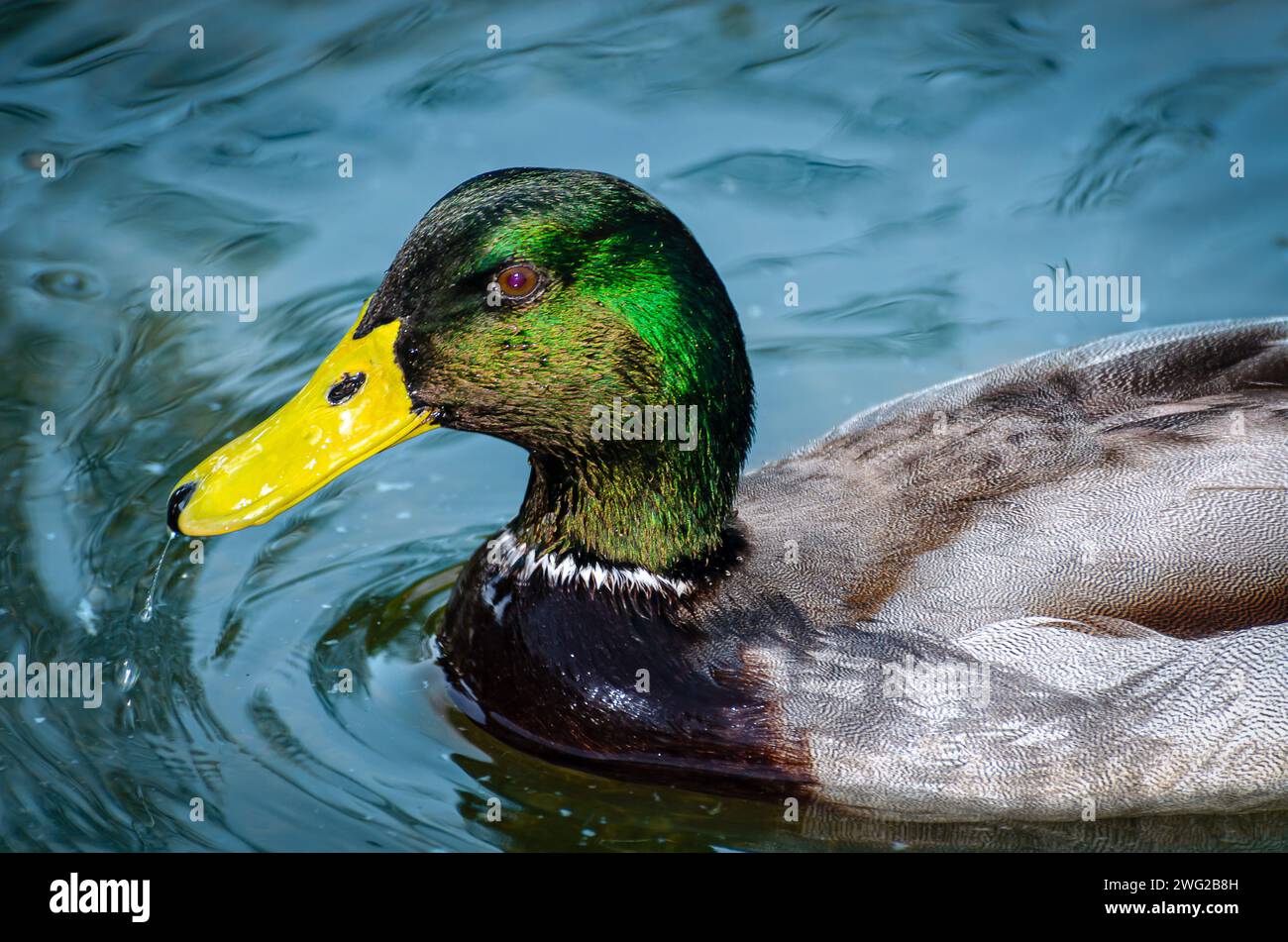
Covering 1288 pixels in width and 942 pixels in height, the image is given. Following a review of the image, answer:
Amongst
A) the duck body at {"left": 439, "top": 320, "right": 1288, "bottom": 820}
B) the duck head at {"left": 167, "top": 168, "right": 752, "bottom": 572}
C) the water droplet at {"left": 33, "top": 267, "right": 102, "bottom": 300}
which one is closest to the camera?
the duck head at {"left": 167, "top": 168, "right": 752, "bottom": 572}

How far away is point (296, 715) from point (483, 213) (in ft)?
5.88

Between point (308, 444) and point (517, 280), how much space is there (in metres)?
0.73

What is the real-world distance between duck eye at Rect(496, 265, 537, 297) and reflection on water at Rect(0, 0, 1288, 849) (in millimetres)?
A: 1458

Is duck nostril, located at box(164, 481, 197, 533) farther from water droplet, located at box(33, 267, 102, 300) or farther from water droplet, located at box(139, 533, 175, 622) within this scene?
water droplet, located at box(33, 267, 102, 300)

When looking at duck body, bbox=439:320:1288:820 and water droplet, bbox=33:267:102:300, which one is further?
water droplet, bbox=33:267:102:300

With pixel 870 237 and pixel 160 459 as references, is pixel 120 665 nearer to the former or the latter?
pixel 160 459

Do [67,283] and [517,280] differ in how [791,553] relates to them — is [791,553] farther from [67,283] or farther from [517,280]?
[67,283]

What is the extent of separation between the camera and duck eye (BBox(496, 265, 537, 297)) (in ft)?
15.9

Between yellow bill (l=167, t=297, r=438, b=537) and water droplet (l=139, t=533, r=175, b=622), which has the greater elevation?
yellow bill (l=167, t=297, r=438, b=537)

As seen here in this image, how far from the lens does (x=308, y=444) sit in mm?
4887

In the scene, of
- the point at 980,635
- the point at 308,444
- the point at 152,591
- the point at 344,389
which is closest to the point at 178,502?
the point at 308,444

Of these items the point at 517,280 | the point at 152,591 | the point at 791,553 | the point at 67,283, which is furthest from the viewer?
the point at 67,283

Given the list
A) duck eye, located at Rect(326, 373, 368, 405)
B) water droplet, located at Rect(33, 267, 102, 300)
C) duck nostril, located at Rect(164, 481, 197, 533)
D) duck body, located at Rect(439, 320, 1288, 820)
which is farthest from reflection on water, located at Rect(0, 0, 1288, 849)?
duck eye, located at Rect(326, 373, 368, 405)

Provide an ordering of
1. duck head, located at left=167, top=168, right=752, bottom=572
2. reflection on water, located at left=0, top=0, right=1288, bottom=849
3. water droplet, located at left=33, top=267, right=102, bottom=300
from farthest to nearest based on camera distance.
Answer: water droplet, located at left=33, top=267, right=102, bottom=300 < reflection on water, located at left=0, top=0, right=1288, bottom=849 < duck head, located at left=167, top=168, right=752, bottom=572
